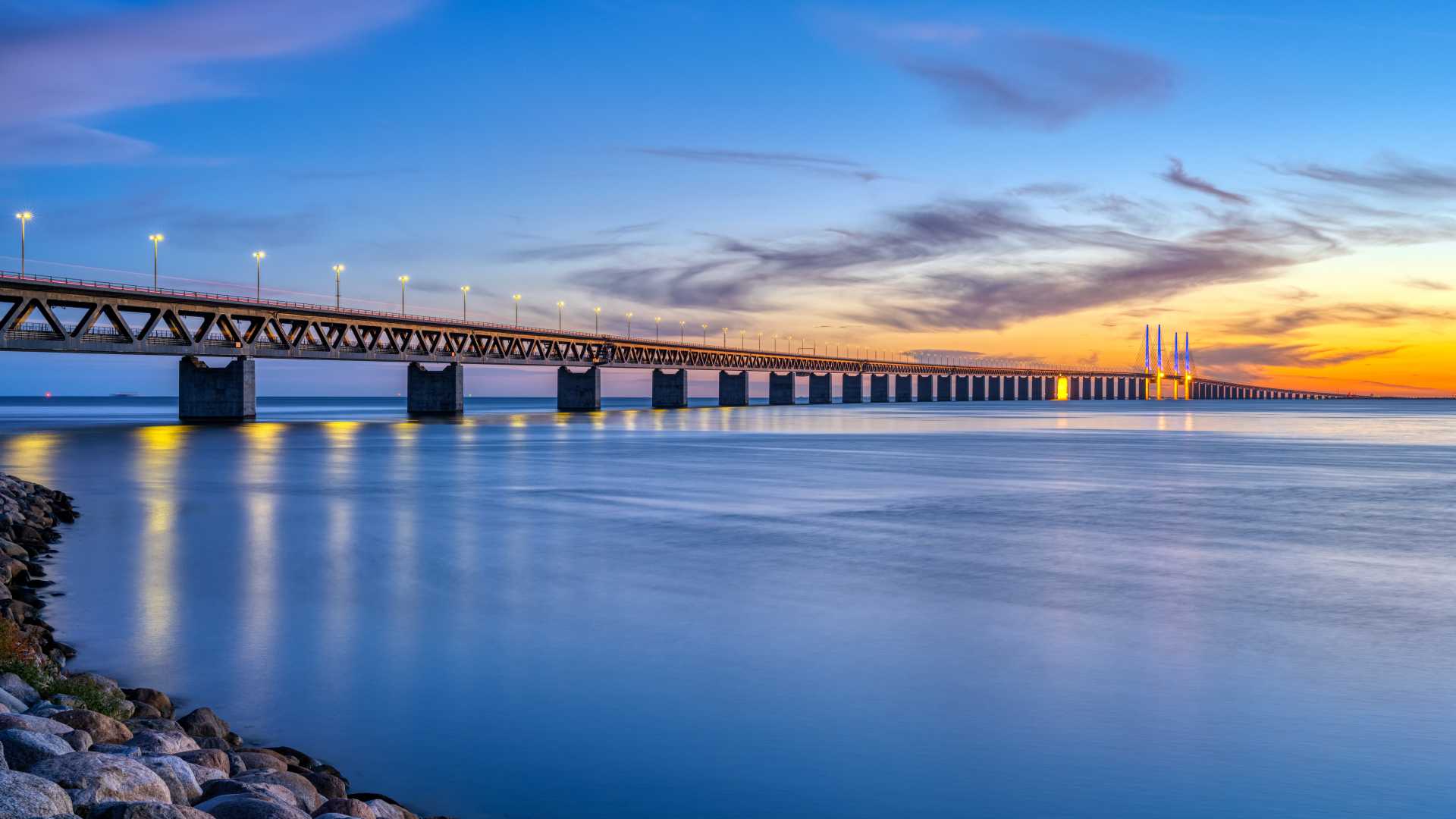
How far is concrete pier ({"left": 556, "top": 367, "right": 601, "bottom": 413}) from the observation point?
174 meters

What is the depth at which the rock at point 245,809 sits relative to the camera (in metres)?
6.74

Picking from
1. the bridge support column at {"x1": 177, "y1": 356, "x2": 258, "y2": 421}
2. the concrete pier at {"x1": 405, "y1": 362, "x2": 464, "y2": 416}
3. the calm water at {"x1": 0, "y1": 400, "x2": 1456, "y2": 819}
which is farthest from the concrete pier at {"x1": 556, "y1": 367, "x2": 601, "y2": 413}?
the calm water at {"x1": 0, "y1": 400, "x2": 1456, "y2": 819}

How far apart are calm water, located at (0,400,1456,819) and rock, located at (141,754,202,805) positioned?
220cm

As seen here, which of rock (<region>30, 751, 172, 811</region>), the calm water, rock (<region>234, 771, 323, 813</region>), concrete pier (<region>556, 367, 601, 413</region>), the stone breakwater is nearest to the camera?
the stone breakwater

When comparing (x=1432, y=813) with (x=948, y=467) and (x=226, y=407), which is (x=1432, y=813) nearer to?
(x=948, y=467)

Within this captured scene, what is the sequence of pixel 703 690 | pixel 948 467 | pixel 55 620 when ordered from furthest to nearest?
pixel 948 467
pixel 55 620
pixel 703 690

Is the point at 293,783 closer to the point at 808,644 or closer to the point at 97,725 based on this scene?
the point at 97,725

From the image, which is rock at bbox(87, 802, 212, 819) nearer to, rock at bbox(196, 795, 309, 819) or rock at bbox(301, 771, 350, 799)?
rock at bbox(196, 795, 309, 819)

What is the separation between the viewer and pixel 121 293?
3580 inches

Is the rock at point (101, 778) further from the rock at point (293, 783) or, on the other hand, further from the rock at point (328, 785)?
the rock at point (328, 785)

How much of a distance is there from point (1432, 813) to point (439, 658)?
1073cm

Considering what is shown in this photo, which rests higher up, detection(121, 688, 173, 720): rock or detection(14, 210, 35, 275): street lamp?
detection(14, 210, 35, 275): street lamp

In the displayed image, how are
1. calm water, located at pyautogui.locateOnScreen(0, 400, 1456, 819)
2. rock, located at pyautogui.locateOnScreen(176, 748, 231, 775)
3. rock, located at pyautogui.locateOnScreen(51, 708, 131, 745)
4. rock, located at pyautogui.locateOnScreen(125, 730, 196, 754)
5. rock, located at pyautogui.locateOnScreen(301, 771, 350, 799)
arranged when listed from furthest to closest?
1. calm water, located at pyautogui.locateOnScreen(0, 400, 1456, 819)
2. rock, located at pyautogui.locateOnScreen(51, 708, 131, 745)
3. rock, located at pyautogui.locateOnScreen(301, 771, 350, 799)
4. rock, located at pyautogui.locateOnScreen(125, 730, 196, 754)
5. rock, located at pyautogui.locateOnScreen(176, 748, 231, 775)

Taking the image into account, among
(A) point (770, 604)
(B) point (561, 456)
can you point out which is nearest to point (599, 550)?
(A) point (770, 604)
